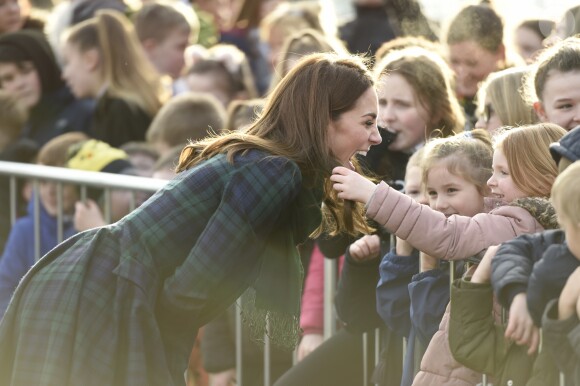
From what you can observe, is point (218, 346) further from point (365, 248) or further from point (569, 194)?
point (569, 194)

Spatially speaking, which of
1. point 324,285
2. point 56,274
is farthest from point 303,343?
point 56,274

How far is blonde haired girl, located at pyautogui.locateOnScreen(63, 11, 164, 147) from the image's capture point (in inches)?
324

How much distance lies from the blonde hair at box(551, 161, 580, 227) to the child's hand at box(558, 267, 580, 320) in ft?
0.50

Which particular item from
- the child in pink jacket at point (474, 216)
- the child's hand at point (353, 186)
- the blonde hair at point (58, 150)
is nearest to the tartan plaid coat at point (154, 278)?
the child's hand at point (353, 186)

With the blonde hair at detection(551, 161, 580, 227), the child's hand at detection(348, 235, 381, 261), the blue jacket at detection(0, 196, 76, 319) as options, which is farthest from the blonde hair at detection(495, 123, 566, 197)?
the blue jacket at detection(0, 196, 76, 319)

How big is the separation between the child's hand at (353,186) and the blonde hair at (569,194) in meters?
0.83

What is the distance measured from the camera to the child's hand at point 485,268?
14.0 feet

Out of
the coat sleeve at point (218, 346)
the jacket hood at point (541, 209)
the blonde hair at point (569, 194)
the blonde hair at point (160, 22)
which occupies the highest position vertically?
the blonde hair at point (160, 22)

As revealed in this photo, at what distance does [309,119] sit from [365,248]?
1015 mm

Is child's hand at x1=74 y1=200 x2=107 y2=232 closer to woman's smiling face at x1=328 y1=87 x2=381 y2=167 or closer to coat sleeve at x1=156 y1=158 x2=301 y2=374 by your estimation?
coat sleeve at x1=156 y1=158 x2=301 y2=374

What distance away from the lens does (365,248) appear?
18.7 feet

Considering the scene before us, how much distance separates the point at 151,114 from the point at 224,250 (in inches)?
143

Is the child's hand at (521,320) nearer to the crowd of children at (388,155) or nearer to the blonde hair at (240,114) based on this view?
the crowd of children at (388,155)

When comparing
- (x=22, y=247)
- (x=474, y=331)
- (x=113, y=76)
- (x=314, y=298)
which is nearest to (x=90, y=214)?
(x=22, y=247)
